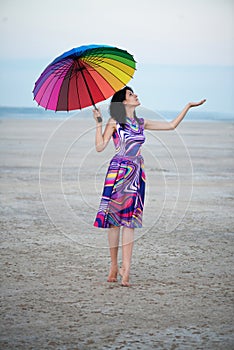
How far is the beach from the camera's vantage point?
5191mm

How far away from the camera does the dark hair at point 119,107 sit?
665cm

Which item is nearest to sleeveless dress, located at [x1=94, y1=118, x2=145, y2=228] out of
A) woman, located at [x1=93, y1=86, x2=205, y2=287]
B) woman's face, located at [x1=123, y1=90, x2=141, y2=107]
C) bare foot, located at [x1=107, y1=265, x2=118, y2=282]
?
woman, located at [x1=93, y1=86, x2=205, y2=287]

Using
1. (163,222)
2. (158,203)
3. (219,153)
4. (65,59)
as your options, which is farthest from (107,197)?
(219,153)

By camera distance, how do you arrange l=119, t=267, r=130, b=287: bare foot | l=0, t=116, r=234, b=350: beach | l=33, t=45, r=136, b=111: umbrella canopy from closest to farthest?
l=0, t=116, r=234, b=350: beach, l=119, t=267, r=130, b=287: bare foot, l=33, t=45, r=136, b=111: umbrella canopy

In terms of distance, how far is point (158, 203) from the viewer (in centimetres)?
1113

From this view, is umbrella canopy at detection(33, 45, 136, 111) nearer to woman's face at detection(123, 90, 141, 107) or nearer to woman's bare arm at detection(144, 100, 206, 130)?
woman's face at detection(123, 90, 141, 107)

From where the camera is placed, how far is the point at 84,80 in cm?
694

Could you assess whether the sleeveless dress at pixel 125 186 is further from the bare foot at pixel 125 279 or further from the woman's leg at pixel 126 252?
the bare foot at pixel 125 279

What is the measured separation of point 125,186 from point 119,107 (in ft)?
2.37

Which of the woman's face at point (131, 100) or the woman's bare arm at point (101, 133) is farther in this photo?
the woman's face at point (131, 100)

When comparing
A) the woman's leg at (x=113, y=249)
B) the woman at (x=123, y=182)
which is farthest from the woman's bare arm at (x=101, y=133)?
the woman's leg at (x=113, y=249)

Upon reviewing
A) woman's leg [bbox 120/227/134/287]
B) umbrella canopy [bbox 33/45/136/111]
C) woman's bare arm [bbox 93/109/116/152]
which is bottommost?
woman's leg [bbox 120/227/134/287]

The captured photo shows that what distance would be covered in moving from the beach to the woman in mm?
390

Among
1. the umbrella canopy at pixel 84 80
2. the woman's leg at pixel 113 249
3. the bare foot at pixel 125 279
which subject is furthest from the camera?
the umbrella canopy at pixel 84 80
